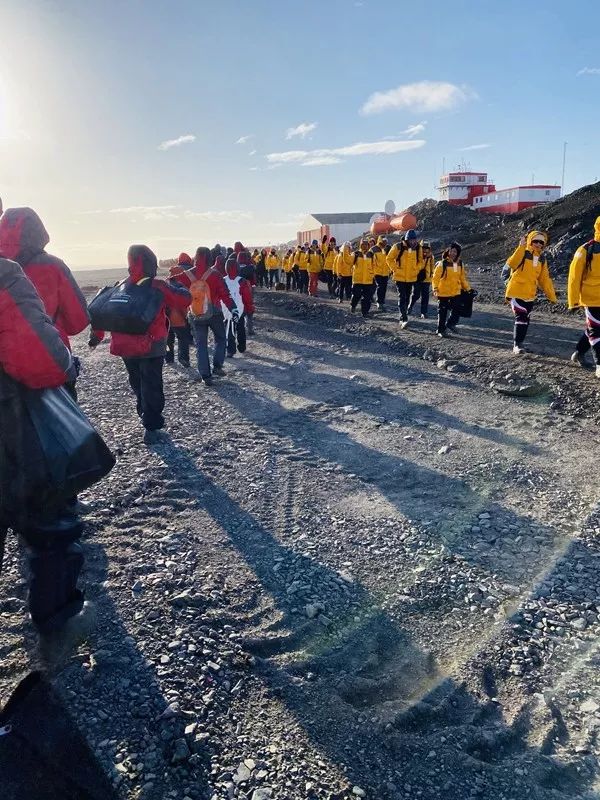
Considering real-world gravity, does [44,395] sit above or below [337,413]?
above

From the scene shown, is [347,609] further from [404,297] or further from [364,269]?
[364,269]

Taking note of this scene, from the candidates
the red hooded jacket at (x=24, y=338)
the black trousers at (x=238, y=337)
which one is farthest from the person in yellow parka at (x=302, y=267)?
the red hooded jacket at (x=24, y=338)

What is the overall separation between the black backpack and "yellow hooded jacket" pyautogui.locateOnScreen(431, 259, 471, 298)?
6005mm

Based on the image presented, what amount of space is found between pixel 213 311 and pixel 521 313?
448 cm

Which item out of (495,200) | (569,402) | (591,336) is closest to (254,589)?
(569,402)

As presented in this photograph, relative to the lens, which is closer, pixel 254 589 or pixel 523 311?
pixel 254 589

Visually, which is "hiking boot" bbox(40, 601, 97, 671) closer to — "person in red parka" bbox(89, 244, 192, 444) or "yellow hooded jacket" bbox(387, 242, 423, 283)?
"person in red parka" bbox(89, 244, 192, 444)

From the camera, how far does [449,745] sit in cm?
234

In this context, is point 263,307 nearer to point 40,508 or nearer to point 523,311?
point 523,311

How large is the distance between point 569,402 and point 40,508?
5.68 metres

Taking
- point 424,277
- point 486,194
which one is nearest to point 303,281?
point 424,277

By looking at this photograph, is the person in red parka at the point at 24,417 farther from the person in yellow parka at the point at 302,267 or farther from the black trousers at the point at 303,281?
the black trousers at the point at 303,281

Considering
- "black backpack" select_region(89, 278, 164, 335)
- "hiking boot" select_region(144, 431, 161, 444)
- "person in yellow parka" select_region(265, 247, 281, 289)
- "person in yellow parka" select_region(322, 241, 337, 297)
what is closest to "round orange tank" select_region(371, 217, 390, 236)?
"person in yellow parka" select_region(265, 247, 281, 289)

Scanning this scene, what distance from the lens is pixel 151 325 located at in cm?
527
